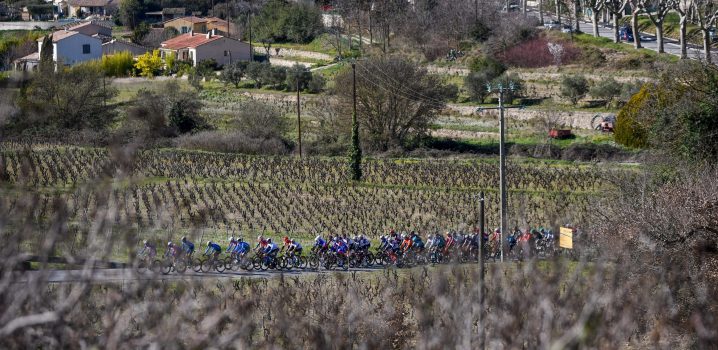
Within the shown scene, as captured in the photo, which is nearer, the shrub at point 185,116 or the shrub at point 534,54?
the shrub at point 185,116

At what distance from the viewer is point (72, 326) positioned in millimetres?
9305

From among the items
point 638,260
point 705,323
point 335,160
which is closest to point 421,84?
point 335,160

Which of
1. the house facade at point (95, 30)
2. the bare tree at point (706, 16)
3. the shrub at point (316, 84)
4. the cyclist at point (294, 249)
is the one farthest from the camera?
the house facade at point (95, 30)

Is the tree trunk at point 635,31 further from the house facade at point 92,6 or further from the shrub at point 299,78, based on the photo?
the house facade at point 92,6

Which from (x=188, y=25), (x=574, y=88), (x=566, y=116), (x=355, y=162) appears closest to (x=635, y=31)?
(x=574, y=88)

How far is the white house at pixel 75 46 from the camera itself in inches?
2876

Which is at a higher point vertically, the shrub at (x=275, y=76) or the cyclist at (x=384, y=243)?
the shrub at (x=275, y=76)

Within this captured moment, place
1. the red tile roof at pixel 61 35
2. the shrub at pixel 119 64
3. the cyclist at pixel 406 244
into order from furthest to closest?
1. the red tile roof at pixel 61 35
2. the shrub at pixel 119 64
3. the cyclist at pixel 406 244

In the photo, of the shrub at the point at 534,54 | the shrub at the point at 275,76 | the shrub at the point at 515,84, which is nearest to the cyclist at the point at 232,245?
the shrub at the point at 515,84

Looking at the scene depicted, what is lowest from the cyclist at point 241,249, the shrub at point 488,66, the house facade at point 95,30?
the cyclist at point 241,249

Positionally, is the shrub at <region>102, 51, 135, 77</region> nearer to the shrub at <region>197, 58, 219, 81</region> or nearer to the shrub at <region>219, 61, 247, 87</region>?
the shrub at <region>197, 58, 219, 81</region>

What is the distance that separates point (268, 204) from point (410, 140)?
49.9 ft

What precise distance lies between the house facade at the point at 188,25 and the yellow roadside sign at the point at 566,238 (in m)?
66.9

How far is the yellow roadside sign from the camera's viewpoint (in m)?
20.6
